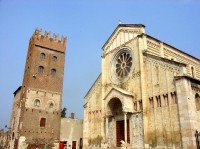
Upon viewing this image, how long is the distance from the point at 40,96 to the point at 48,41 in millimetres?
8934

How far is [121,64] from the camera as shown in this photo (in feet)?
79.8

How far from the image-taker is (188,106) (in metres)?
15.9

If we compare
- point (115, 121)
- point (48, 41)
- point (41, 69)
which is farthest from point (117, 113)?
point (48, 41)

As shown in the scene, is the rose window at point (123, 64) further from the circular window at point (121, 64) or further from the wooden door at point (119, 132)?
the wooden door at point (119, 132)

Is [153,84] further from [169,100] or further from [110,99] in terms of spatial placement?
[110,99]

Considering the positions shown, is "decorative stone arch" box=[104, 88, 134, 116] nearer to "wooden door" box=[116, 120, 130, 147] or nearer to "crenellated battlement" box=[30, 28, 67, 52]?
"wooden door" box=[116, 120, 130, 147]

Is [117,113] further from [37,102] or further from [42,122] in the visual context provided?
[37,102]

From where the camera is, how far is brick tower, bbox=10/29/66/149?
1164 inches

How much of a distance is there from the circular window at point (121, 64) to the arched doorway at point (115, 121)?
→ 106 inches

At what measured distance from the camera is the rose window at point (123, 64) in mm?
23255

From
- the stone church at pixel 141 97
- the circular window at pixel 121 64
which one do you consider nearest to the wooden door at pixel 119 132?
the stone church at pixel 141 97

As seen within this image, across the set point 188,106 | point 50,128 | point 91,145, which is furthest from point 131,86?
point 50,128

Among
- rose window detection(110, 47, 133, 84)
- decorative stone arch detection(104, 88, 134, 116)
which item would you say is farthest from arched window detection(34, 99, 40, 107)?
rose window detection(110, 47, 133, 84)

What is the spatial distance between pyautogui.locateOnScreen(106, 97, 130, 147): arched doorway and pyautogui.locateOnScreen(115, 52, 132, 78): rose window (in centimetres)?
300
